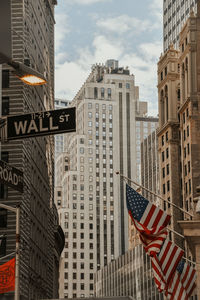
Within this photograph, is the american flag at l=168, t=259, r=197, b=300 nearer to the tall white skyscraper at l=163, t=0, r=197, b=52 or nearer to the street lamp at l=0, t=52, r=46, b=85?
the street lamp at l=0, t=52, r=46, b=85

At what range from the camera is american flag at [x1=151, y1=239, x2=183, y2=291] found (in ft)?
101

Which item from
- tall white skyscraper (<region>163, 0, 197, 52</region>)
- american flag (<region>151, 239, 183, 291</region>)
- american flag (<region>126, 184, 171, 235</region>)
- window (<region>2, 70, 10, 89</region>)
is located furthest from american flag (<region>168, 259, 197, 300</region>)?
tall white skyscraper (<region>163, 0, 197, 52</region>)

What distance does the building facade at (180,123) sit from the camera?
4761 inches

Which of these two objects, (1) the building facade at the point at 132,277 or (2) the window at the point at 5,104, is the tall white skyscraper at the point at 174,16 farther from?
(2) the window at the point at 5,104

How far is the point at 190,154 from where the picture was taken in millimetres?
120812

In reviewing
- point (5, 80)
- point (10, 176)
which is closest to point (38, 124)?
point (10, 176)

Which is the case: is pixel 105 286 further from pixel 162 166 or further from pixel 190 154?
pixel 190 154

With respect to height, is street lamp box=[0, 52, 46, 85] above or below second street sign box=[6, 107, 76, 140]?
above

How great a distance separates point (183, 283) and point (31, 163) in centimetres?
4107

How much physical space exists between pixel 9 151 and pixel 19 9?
596 inches

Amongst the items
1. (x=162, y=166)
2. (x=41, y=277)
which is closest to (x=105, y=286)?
(x=162, y=166)

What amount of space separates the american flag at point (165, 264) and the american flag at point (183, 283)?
764mm

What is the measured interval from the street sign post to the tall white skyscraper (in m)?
134

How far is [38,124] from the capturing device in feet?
43.2
